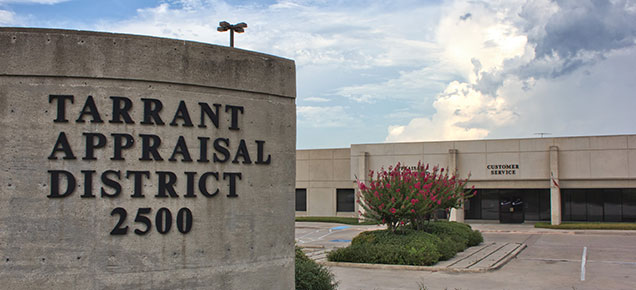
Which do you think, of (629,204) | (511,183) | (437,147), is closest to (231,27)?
(437,147)

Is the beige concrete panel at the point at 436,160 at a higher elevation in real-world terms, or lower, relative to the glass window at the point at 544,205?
higher

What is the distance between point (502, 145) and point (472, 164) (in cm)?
232

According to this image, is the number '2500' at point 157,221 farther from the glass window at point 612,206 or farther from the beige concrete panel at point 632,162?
the glass window at point 612,206

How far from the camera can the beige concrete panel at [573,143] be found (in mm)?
36438

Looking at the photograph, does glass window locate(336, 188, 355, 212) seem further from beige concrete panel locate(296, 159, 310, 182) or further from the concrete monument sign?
the concrete monument sign

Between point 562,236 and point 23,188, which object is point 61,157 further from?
point 562,236

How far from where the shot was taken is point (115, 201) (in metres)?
6.57

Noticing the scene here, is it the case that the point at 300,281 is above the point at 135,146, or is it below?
below

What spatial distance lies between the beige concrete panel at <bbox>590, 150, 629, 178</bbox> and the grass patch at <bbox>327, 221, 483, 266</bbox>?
765 inches

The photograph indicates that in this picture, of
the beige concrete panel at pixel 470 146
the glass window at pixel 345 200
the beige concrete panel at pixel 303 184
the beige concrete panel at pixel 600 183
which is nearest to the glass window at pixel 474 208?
the beige concrete panel at pixel 470 146

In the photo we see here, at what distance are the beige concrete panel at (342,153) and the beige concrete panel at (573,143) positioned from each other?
15.0m

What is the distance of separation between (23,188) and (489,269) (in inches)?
536

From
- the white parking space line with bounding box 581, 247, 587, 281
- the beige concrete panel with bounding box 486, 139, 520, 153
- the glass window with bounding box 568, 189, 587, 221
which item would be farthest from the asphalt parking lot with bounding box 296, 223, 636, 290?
the glass window with bounding box 568, 189, 587, 221

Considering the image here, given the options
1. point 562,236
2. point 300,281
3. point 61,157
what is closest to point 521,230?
point 562,236
